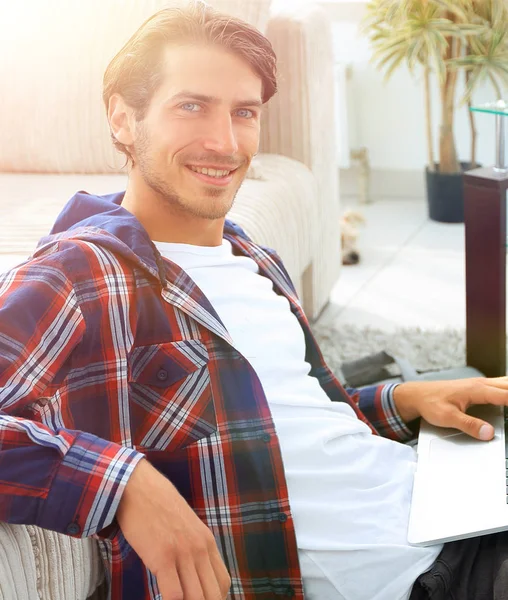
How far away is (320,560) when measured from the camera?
985mm

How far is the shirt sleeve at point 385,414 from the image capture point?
49.6 inches

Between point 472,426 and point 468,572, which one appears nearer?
point 468,572

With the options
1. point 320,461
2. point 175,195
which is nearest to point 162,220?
point 175,195

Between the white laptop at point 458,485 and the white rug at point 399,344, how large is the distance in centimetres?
92

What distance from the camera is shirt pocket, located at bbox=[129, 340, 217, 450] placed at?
0.98m

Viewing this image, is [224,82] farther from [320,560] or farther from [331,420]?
[320,560]

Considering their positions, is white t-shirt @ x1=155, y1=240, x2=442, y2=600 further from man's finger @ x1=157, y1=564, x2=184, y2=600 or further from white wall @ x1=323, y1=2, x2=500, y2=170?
white wall @ x1=323, y1=2, x2=500, y2=170

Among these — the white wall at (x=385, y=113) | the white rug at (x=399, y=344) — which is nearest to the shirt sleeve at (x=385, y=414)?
the white rug at (x=399, y=344)

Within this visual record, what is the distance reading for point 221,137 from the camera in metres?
1.07

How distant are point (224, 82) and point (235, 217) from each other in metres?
0.64

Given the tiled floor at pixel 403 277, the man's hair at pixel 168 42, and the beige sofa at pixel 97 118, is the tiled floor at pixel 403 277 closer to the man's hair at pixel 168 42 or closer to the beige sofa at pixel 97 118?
the beige sofa at pixel 97 118

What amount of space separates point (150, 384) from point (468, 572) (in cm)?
39

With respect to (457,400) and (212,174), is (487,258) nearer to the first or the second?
(457,400)

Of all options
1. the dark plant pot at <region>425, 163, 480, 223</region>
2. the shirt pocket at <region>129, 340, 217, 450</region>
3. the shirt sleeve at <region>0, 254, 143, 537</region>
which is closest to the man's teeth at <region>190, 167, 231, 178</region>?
the shirt pocket at <region>129, 340, 217, 450</region>
